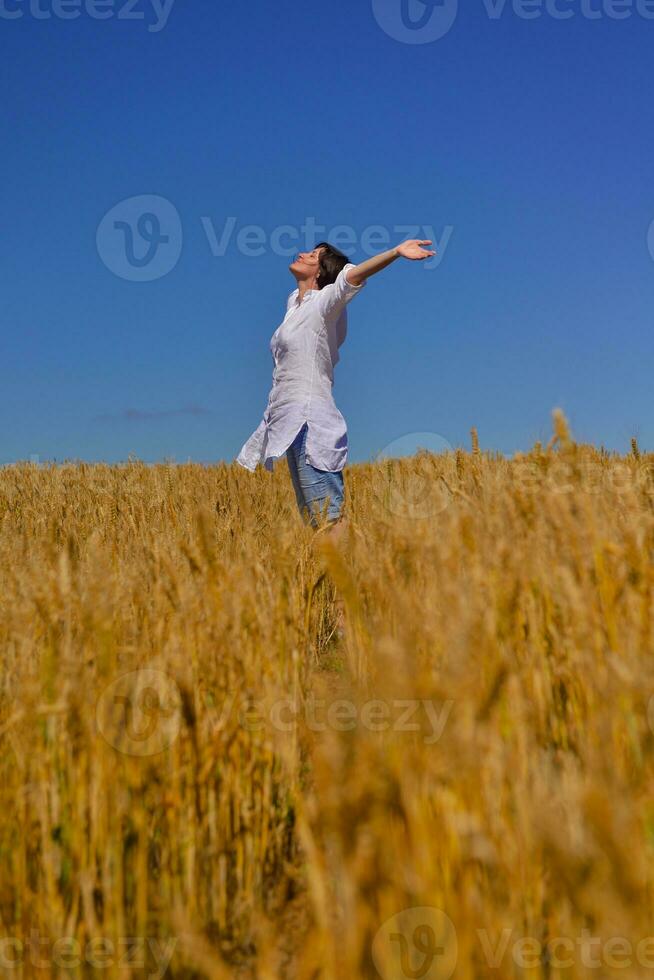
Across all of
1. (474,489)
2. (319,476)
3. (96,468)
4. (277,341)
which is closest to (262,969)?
(474,489)

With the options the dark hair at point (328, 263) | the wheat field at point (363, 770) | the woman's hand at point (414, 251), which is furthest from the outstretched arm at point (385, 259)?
the wheat field at point (363, 770)

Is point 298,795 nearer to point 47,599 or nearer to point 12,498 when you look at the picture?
point 47,599

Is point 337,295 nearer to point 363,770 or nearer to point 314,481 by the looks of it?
point 314,481

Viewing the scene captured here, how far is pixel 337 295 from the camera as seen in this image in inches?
144

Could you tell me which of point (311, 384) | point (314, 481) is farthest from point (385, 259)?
point (314, 481)

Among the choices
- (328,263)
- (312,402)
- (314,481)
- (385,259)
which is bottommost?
(314,481)

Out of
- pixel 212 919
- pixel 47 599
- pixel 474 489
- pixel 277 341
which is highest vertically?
pixel 277 341


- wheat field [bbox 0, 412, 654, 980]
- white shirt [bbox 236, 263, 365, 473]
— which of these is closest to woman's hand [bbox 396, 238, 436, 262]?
white shirt [bbox 236, 263, 365, 473]

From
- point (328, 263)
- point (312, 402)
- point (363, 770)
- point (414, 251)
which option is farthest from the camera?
point (328, 263)

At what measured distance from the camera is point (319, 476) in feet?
12.7

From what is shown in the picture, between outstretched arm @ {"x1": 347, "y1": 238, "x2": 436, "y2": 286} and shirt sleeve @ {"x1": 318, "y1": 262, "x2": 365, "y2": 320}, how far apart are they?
1.2 inches

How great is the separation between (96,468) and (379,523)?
340 inches

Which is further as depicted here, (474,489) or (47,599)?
(474,489)

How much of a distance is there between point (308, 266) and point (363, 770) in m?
3.69
